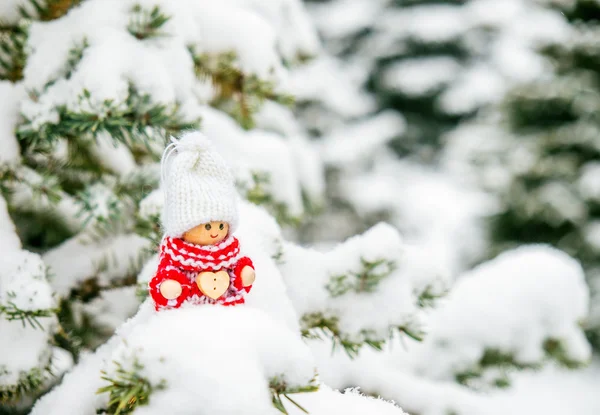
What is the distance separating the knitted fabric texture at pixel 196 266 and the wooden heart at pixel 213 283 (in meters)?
0.01

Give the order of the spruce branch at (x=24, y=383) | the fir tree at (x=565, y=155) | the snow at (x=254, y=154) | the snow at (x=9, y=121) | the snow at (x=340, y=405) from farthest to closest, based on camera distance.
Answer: the fir tree at (x=565, y=155) < the snow at (x=254, y=154) < the snow at (x=9, y=121) < the spruce branch at (x=24, y=383) < the snow at (x=340, y=405)

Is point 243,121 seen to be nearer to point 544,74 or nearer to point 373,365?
point 373,365

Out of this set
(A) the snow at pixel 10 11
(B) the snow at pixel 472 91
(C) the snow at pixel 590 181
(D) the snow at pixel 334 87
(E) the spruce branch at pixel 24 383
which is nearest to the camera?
(E) the spruce branch at pixel 24 383

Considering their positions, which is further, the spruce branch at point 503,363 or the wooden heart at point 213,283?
the spruce branch at point 503,363

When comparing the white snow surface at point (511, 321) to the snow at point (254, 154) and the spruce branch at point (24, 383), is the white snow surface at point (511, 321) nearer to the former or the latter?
the snow at point (254, 154)

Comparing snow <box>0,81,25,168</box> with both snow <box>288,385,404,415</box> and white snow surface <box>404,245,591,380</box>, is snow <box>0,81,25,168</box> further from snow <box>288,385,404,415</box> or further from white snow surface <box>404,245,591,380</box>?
white snow surface <box>404,245,591,380</box>

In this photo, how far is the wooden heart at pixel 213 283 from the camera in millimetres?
874

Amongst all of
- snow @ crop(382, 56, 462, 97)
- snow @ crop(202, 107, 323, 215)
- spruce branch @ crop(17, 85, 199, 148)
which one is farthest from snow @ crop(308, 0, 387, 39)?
spruce branch @ crop(17, 85, 199, 148)

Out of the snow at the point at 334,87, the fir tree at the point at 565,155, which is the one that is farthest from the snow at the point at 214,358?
the fir tree at the point at 565,155

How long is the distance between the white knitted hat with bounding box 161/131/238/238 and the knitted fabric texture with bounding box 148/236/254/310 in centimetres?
3

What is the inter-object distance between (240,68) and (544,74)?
14.3 feet

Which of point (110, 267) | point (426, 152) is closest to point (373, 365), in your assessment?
point (110, 267)

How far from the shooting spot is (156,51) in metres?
1.24

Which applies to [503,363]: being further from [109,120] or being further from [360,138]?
[360,138]
